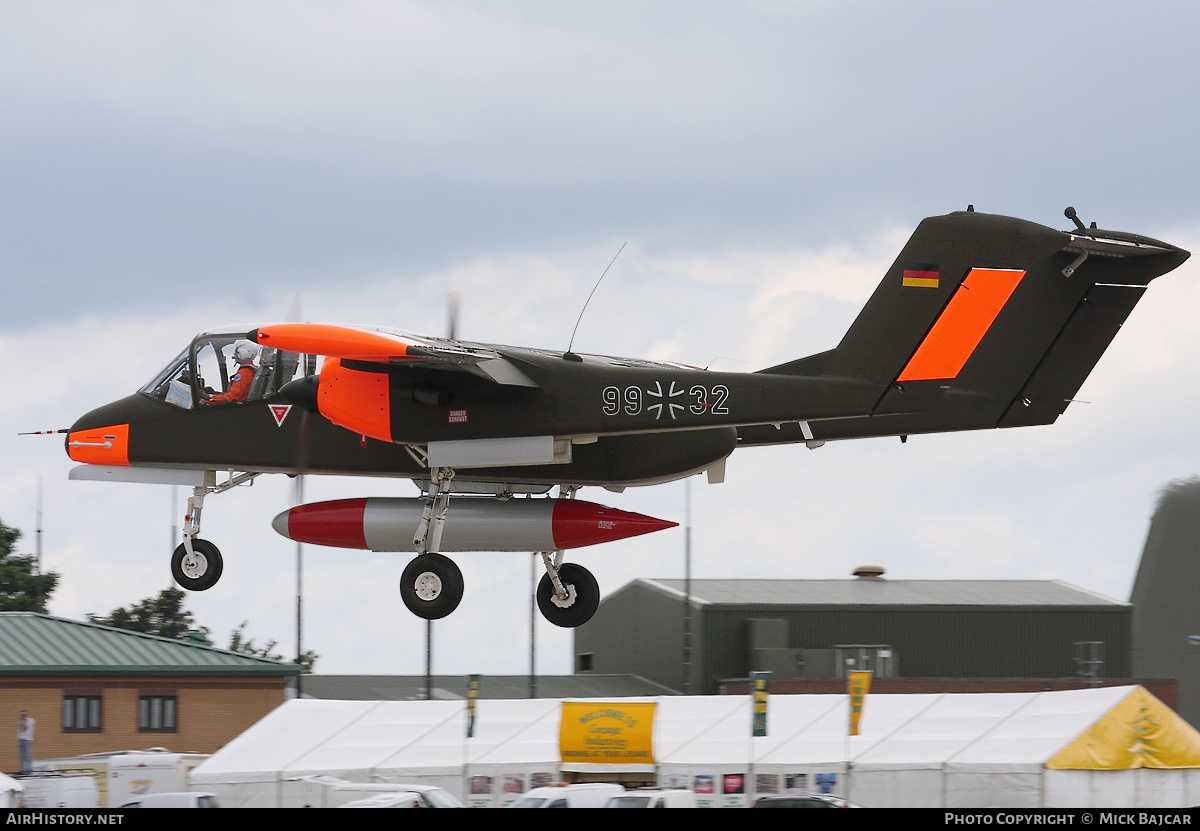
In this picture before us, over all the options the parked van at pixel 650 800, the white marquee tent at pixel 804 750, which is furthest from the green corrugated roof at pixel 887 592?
the parked van at pixel 650 800

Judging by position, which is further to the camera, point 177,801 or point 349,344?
point 177,801

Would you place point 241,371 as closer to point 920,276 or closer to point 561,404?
point 561,404

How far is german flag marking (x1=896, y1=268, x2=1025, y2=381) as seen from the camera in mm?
21391

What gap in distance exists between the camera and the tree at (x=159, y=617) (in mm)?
57406

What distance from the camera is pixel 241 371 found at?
958 inches

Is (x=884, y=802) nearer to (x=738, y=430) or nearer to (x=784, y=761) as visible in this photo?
(x=784, y=761)

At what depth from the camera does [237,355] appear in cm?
2436

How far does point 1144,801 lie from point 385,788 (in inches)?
568

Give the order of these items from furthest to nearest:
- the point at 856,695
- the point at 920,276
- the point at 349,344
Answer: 1. the point at 856,695
2. the point at 920,276
3. the point at 349,344

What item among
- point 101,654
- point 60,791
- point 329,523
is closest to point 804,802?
point 329,523

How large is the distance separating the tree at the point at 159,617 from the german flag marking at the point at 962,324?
41855mm

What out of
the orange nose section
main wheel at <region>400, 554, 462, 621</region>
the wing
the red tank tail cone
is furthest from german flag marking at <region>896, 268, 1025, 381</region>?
the orange nose section

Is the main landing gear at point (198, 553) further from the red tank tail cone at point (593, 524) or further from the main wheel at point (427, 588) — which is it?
the red tank tail cone at point (593, 524)

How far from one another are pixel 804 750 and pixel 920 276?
41.8 ft
